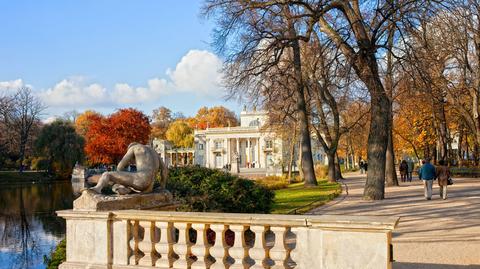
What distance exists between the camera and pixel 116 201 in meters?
6.61

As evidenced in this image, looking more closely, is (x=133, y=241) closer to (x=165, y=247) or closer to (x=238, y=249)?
(x=165, y=247)

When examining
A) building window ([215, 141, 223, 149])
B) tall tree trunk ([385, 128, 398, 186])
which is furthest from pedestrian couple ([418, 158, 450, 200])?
building window ([215, 141, 223, 149])

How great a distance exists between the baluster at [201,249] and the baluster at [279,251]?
32.3 inches

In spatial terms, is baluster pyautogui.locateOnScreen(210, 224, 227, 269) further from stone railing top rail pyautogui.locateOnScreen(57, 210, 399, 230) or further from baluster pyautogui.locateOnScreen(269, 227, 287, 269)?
baluster pyautogui.locateOnScreen(269, 227, 287, 269)

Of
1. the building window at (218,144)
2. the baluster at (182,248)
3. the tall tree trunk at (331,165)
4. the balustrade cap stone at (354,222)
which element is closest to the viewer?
the balustrade cap stone at (354,222)

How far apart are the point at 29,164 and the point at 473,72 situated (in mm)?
59473

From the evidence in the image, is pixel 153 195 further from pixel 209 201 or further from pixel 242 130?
pixel 242 130

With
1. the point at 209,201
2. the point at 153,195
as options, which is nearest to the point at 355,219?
the point at 153,195

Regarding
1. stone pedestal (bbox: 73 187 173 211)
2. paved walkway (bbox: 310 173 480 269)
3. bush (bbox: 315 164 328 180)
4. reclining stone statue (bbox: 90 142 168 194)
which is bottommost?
paved walkway (bbox: 310 173 480 269)

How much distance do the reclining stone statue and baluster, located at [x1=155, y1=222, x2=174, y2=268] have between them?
3.68 feet

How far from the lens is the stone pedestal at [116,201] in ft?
21.2

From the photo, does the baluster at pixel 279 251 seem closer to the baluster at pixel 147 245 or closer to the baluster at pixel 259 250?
the baluster at pixel 259 250

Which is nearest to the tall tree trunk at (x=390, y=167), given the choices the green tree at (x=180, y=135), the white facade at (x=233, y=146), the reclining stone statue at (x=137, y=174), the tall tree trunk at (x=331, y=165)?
the tall tree trunk at (x=331, y=165)

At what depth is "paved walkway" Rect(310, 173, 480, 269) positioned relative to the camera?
27.5 ft
